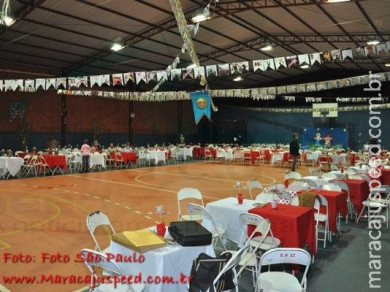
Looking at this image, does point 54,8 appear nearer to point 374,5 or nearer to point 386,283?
point 374,5

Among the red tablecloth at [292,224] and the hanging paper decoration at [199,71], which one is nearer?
the red tablecloth at [292,224]

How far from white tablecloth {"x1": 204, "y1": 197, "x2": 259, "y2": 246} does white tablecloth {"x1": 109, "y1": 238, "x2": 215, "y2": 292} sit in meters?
1.59

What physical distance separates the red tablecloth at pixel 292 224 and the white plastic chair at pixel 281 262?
894 mm

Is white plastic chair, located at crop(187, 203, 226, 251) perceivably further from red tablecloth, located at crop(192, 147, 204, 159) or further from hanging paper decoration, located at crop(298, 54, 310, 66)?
red tablecloth, located at crop(192, 147, 204, 159)

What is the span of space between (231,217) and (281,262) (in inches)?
69.4

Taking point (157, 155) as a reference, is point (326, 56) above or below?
above

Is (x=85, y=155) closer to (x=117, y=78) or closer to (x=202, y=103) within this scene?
(x=117, y=78)

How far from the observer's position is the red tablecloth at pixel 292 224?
3.90 metres

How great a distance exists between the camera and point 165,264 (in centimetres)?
268

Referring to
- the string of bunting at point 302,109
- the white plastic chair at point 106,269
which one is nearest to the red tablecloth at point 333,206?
the white plastic chair at point 106,269

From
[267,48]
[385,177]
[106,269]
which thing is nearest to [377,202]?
[385,177]

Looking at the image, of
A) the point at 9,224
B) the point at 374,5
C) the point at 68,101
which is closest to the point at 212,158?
the point at 68,101

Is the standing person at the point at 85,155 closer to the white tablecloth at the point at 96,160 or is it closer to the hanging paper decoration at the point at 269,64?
the white tablecloth at the point at 96,160

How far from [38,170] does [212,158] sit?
10.4 meters
